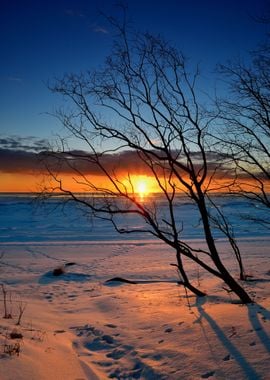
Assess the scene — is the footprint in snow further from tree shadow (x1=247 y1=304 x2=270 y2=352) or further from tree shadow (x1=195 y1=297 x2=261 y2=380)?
tree shadow (x1=247 y1=304 x2=270 y2=352)

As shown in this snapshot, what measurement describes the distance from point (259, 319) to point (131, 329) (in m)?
2.39

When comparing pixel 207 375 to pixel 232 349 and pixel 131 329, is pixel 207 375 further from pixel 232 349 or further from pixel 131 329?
pixel 131 329

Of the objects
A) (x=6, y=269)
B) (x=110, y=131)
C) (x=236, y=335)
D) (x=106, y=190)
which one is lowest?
(x=6, y=269)

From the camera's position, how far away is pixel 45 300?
10.8 meters

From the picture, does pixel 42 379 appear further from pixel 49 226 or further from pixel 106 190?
pixel 49 226

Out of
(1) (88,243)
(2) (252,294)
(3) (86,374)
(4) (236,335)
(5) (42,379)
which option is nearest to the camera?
(5) (42,379)

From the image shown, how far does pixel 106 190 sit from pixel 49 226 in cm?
2977

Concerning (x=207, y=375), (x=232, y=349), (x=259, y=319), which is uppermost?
(x=259, y=319)

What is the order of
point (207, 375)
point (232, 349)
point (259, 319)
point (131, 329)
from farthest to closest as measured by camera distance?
point (131, 329) < point (259, 319) < point (232, 349) < point (207, 375)

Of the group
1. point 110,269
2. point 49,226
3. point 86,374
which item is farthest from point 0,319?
point 49,226

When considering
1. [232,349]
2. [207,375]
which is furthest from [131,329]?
[207,375]

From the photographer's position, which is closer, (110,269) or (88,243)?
(110,269)

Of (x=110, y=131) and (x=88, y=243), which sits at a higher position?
(x=110, y=131)

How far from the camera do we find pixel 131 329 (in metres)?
7.33
